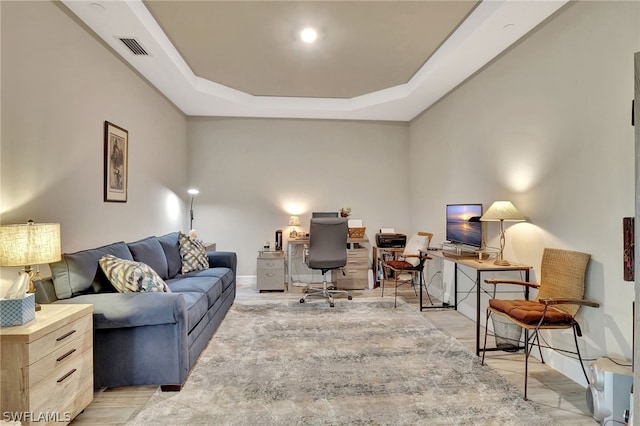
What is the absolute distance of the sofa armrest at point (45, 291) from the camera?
2039mm

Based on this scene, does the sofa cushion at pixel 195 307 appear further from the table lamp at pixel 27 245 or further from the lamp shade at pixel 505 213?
the lamp shade at pixel 505 213

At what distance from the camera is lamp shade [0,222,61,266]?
5.58ft

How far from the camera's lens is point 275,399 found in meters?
2.11

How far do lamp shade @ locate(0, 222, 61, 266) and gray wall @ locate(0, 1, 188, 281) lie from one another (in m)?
0.39

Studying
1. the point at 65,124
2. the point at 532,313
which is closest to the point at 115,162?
the point at 65,124

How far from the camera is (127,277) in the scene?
235 centimetres

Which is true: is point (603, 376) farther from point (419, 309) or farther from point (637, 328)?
point (419, 309)

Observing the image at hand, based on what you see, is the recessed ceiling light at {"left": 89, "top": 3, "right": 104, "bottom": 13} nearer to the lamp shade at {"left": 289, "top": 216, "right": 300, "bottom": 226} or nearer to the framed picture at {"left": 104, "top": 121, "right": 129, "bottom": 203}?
the framed picture at {"left": 104, "top": 121, "right": 129, "bottom": 203}

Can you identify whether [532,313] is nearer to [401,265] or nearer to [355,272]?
[401,265]

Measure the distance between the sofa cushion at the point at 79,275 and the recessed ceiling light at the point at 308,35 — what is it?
271cm

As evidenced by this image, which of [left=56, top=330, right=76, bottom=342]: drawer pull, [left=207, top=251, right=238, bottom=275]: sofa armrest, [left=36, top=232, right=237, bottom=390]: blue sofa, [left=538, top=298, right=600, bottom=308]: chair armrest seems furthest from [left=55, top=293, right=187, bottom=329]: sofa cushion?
[left=538, top=298, right=600, bottom=308]: chair armrest

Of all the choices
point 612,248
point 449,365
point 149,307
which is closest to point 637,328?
point 612,248

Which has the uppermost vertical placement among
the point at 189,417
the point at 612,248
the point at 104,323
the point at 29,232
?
the point at 29,232

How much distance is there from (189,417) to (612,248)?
9.59 feet
